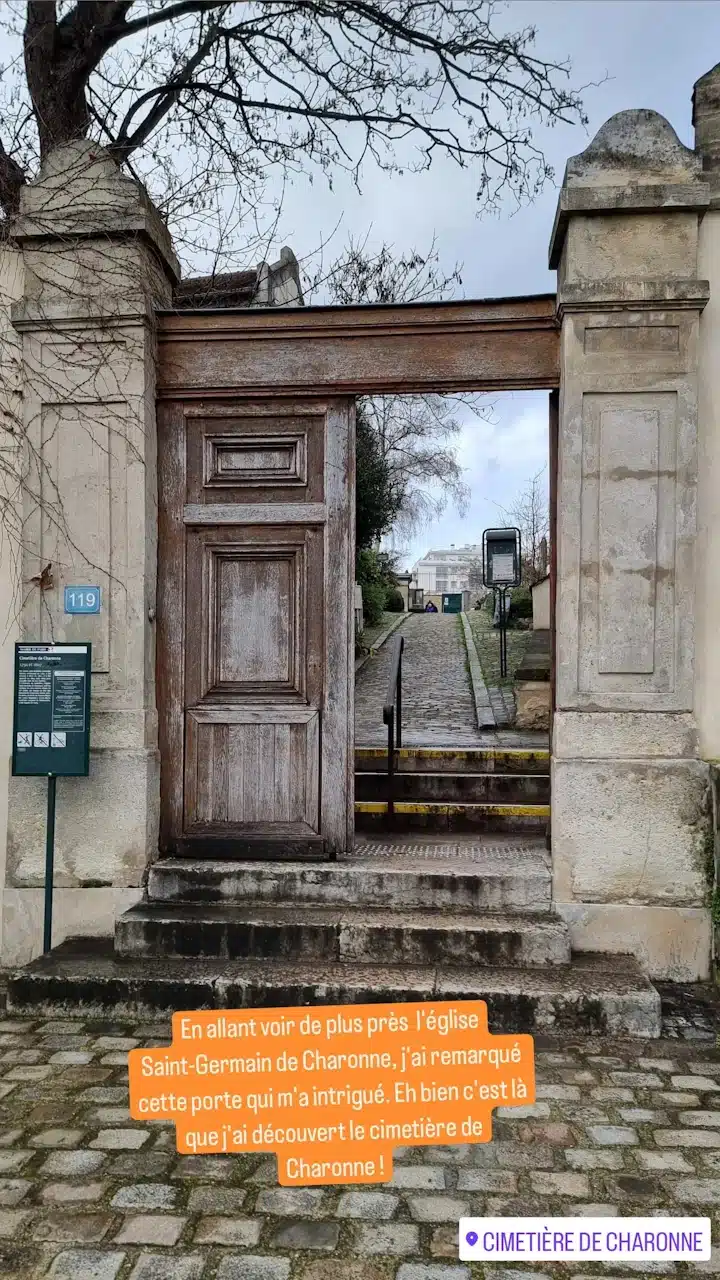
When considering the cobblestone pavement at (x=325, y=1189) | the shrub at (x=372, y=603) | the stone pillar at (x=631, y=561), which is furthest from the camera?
the shrub at (x=372, y=603)

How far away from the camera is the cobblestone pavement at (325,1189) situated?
252cm

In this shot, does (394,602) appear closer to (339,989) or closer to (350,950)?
(350,950)

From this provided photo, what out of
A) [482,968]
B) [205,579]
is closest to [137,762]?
[205,579]

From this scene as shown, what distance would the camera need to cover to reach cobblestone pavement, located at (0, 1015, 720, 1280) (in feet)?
8.25

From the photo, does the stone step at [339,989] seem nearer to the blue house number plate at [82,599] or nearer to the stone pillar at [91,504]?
the stone pillar at [91,504]

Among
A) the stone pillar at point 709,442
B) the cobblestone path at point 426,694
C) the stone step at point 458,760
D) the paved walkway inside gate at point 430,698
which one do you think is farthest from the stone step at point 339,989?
the cobblestone path at point 426,694

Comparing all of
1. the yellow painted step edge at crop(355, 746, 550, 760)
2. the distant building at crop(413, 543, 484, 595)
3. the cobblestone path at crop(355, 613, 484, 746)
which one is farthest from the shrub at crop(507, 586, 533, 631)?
the distant building at crop(413, 543, 484, 595)

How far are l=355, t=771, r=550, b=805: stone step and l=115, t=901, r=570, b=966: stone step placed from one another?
7.31 ft

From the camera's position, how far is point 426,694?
12617 millimetres

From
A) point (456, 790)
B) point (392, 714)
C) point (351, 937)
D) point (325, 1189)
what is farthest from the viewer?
point (456, 790)

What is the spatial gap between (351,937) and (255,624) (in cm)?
175

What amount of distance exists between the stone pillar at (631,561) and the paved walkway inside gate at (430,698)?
2.78 meters

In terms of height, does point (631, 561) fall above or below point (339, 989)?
above

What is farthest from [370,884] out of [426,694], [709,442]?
[426,694]
